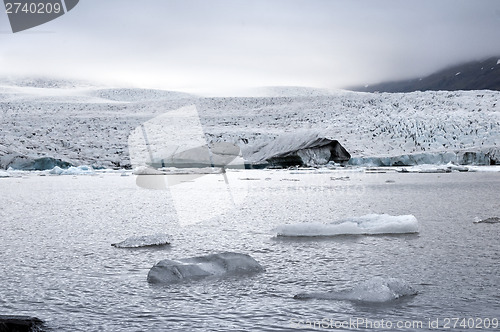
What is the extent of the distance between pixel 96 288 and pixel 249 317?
1059 mm

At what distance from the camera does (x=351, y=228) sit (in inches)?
205

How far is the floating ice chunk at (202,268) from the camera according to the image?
329 centimetres

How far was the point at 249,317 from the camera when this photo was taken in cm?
252

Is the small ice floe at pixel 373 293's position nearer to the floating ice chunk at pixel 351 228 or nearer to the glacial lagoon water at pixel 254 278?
the glacial lagoon water at pixel 254 278

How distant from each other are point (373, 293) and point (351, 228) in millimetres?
2399

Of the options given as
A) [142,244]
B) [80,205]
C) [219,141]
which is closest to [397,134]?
[219,141]

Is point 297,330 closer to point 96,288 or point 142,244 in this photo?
point 96,288

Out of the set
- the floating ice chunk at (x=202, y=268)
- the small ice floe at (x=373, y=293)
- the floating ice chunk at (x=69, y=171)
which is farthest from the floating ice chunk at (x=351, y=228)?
the floating ice chunk at (x=69, y=171)

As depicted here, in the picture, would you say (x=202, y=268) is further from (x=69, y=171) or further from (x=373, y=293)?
(x=69, y=171)

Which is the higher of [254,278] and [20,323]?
[20,323]

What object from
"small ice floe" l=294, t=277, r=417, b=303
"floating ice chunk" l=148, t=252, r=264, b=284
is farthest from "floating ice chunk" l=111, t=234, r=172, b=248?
"small ice floe" l=294, t=277, r=417, b=303

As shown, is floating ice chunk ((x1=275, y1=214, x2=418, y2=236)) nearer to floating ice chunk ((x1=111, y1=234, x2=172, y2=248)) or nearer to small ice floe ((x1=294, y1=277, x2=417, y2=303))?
floating ice chunk ((x1=111, y1=234, x2=172, y2=248))

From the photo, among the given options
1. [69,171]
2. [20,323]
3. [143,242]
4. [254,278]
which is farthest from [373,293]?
[69,171]

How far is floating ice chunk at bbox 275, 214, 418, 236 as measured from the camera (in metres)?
5.17
